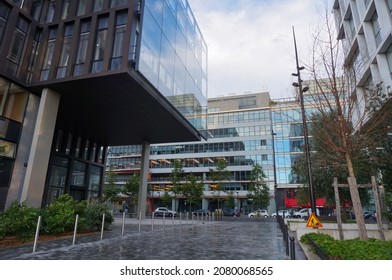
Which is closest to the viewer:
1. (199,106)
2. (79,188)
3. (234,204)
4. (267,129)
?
(79,188)

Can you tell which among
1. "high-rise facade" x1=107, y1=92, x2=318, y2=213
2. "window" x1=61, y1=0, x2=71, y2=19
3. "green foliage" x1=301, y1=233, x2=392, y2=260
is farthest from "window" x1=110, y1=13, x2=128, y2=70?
"high-rise facade" x1=107, y1=92, x2=318, y2=213

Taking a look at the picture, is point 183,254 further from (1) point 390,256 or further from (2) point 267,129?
(2) point 267,129

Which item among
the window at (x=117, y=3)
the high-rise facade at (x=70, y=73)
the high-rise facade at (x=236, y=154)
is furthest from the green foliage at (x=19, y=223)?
the high-rise facade at (x=236, y=154)

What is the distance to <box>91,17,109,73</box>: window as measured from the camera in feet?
56.0

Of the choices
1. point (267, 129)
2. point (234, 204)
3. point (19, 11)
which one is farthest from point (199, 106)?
point (267, 129)

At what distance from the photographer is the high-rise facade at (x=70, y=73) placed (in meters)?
16.5

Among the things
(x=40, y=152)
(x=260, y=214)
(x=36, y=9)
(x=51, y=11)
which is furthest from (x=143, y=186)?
(x=260, y=214)

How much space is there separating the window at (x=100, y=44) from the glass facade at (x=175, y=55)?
101 inches

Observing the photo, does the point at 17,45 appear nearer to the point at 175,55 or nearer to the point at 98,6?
the point at 98,6

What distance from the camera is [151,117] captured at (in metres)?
23.0

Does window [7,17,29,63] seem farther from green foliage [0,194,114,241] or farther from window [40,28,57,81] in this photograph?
green foliage [0,194,114,241]

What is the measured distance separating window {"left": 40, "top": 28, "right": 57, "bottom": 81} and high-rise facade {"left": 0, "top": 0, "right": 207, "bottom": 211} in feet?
0.23

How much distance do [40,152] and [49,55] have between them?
6.65 m
